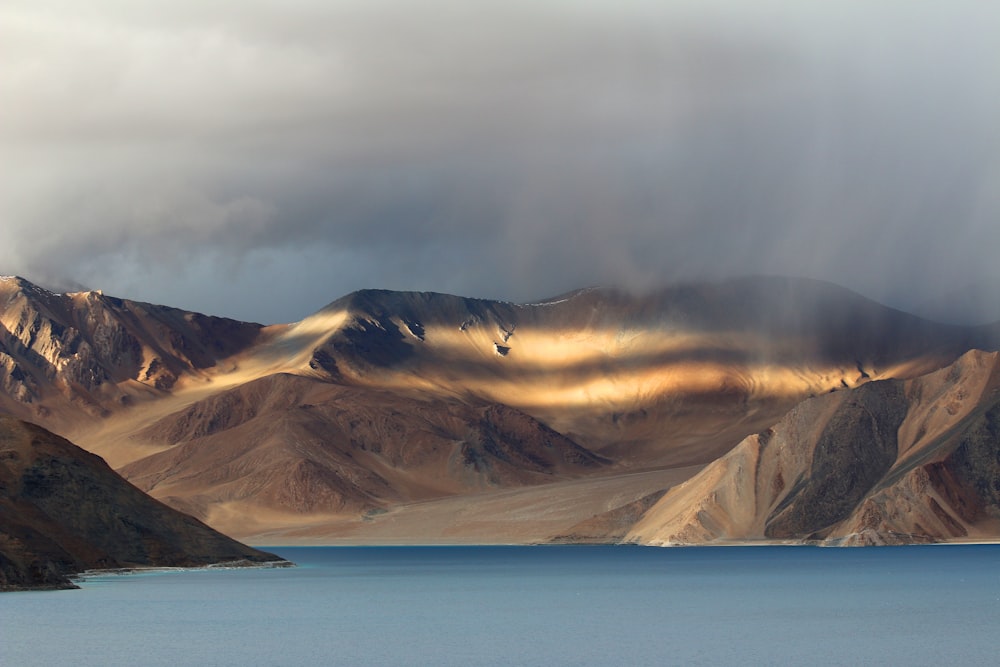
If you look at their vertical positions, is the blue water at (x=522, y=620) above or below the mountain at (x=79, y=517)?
below

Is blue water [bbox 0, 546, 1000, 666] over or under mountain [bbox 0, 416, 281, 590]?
under

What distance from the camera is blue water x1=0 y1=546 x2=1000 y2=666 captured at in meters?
85.0

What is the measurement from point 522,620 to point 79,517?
65660mm

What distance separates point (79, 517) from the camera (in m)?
158

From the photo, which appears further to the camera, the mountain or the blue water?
the mountain

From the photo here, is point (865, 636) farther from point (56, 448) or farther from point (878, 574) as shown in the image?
point (56, 448)

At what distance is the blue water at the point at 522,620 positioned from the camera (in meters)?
85.0

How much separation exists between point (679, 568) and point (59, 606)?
90.6 metres

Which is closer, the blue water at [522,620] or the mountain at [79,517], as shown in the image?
the blue water at [522,620]

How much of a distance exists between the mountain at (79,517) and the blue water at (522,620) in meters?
3.11

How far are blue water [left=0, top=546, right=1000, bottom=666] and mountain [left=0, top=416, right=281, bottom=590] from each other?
10.2 ft

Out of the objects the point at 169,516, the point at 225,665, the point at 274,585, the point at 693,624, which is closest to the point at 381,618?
the point at 693,624

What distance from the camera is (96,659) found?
274ft

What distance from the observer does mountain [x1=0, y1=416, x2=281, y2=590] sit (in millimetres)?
146500
